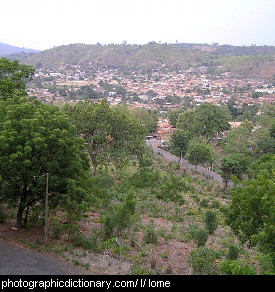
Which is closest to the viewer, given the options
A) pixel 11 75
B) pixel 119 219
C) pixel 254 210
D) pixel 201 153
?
pixel 254 210

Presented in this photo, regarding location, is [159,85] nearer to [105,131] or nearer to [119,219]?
[105,131]

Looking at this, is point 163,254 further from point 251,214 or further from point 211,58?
point 211,58

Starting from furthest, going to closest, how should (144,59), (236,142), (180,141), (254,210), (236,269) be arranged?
1. (144,59)
2. (236,142)
3. (180,141)
4. (254,210)
5. (236,269)

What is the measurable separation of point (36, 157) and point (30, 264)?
2.41 meters

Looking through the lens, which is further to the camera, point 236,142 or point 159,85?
point 159,85

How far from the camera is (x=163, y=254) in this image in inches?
351

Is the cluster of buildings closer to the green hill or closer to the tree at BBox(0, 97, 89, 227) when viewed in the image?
the green hill

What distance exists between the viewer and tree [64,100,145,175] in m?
15.6

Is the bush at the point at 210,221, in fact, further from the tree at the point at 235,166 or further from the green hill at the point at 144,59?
the green hill at the point at 144,59

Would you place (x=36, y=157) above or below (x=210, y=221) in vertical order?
above

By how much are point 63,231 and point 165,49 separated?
11203 cm

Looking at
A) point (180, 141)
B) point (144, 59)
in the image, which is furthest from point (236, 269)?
point (144, 59)

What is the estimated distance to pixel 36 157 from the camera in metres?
8.14
